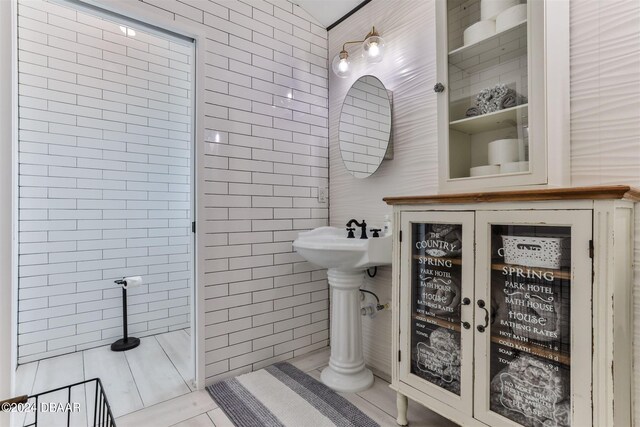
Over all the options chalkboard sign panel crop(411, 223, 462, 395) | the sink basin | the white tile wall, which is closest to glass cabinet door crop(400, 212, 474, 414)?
chalkboard sign panel crop(411, 223, 462, 395)

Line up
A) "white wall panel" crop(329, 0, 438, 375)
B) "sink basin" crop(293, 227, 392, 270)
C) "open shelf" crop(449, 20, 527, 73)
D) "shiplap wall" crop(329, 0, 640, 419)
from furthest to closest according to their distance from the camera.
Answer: "white wall panel" crop(329, 0, 438, 375), "sink basin" crop(293, 227, 392, 270), "open shelf" crop(449, 20, 527, 73), "shiplap wall" crop(329, 0, 640, 419)

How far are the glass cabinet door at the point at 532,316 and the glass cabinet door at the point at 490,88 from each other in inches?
9.4

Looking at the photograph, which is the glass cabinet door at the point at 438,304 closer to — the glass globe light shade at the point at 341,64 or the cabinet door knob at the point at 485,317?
the cabinet door knob at the point at 485,317

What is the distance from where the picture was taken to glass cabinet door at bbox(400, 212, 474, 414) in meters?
1.26

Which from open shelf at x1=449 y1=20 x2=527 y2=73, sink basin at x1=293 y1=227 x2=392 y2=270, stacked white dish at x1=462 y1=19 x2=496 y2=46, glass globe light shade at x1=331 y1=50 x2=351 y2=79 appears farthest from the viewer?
glass globe light shade at x1=331 y1=50 x2=351 y2=79

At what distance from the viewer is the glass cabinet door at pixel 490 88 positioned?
121 centimetres

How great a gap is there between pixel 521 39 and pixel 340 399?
6.24 ft

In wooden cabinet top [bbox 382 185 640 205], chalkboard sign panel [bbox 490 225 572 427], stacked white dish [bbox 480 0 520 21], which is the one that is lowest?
chalkboard sign panel [bbox 490 225 572 427]

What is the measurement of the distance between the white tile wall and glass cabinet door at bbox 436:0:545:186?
168 centimetres

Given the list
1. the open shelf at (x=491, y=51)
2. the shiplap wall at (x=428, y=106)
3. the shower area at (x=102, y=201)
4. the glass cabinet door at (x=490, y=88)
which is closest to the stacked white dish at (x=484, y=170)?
the glass cabinet door at (x=490, y=88)

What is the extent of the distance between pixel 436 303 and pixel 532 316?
36 centimetres

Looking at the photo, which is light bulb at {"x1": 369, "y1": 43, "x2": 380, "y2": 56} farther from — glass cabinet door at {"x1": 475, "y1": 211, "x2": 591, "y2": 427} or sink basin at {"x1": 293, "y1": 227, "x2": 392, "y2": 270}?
glass cabinet door at {"x1": 475, "y1": 211, "x2": 591, "y2": 427}

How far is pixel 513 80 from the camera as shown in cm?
131

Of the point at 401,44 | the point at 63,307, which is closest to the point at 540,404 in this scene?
the point at 401,44
